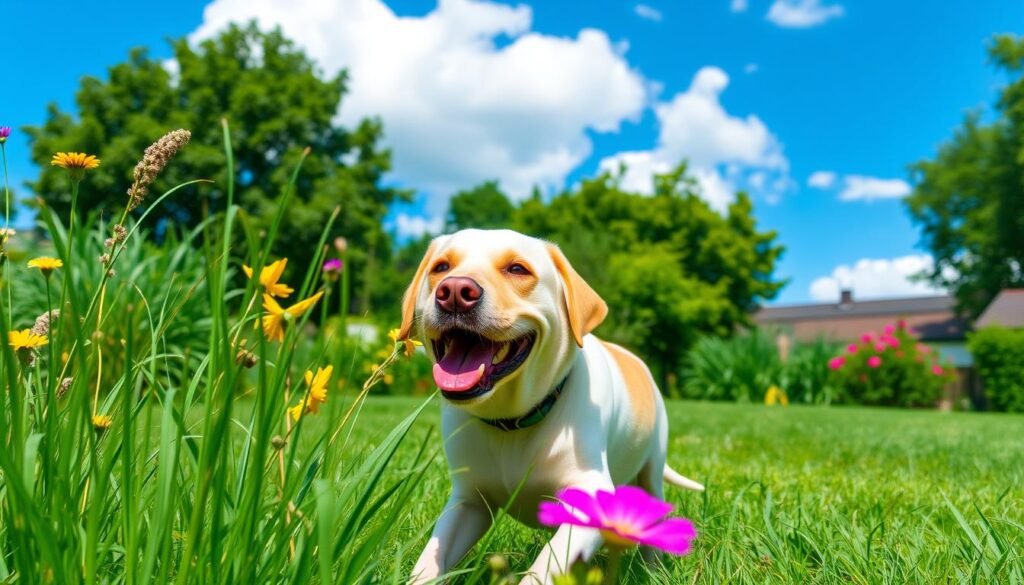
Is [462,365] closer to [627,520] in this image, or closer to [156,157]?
[156,157]

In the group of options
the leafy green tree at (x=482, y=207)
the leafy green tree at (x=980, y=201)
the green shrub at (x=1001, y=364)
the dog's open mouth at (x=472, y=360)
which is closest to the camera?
the dog's open mouth at (x=472, y=360)

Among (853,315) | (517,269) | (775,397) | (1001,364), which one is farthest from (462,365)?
(853,315)

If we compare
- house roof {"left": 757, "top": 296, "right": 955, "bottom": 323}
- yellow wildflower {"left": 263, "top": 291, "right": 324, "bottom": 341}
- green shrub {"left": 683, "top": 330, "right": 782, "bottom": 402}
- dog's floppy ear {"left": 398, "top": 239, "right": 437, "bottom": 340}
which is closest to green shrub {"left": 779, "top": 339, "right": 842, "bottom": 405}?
green shrub {"left": 683, "top": 330, "right": 782, "bottom": 402}

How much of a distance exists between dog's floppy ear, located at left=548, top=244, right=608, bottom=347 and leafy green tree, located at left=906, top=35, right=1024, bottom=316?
3962 cm

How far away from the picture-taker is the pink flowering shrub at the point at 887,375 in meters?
19.7

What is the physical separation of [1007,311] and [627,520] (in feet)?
122

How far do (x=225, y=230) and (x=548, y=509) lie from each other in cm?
60

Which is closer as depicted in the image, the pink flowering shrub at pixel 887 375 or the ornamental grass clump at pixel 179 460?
the ornamental grass clump at pixel 179 460

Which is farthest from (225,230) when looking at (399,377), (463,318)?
(399,377)

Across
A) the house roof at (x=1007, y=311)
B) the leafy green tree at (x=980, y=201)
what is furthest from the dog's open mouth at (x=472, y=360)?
the leafy green tree at (x=980, y=201)

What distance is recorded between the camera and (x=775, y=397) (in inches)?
777

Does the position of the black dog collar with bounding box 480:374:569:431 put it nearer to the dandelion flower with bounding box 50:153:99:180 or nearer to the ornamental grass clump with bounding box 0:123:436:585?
the ornamental grass clump with bounding box 0:123:436:585

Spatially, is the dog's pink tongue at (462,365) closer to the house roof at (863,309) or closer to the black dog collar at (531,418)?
the black dog collar at (531,418)

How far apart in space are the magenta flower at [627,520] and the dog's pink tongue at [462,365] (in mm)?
814
